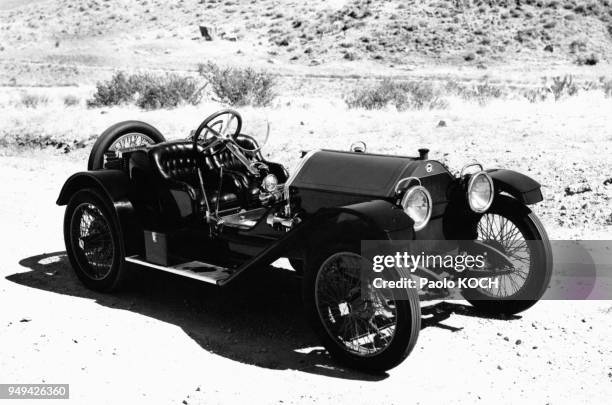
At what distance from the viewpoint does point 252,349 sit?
581cm

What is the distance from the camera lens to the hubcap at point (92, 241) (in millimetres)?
7070

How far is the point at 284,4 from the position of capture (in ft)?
194

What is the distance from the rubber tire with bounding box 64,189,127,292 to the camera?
6859 millimetres

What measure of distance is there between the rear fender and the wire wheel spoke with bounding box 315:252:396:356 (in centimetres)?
214

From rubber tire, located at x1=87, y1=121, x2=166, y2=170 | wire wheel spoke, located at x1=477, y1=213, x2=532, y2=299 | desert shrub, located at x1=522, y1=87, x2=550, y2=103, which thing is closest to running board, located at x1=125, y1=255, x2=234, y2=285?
rubber tire, located at x1=87, y1=121, x2=166, y2=170

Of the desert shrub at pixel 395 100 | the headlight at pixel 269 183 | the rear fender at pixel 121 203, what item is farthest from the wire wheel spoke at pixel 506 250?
the desert shrub at pixel 395 100

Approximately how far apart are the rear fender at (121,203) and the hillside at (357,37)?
35426mm

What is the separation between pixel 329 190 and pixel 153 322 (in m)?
1.81

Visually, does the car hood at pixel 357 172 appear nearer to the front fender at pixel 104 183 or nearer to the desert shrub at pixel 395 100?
the front fender at pixel 104 183

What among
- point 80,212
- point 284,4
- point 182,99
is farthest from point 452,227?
point 284,4

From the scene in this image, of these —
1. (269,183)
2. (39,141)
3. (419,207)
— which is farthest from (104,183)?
(39,141)

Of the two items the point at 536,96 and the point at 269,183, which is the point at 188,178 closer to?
the point at 269,183

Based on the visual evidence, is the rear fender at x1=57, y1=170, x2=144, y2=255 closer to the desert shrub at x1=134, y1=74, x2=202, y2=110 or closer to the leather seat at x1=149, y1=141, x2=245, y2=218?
the leather seat at x1=149, y1=141, x2=245, y2=218

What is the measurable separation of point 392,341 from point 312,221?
979 millimetres
